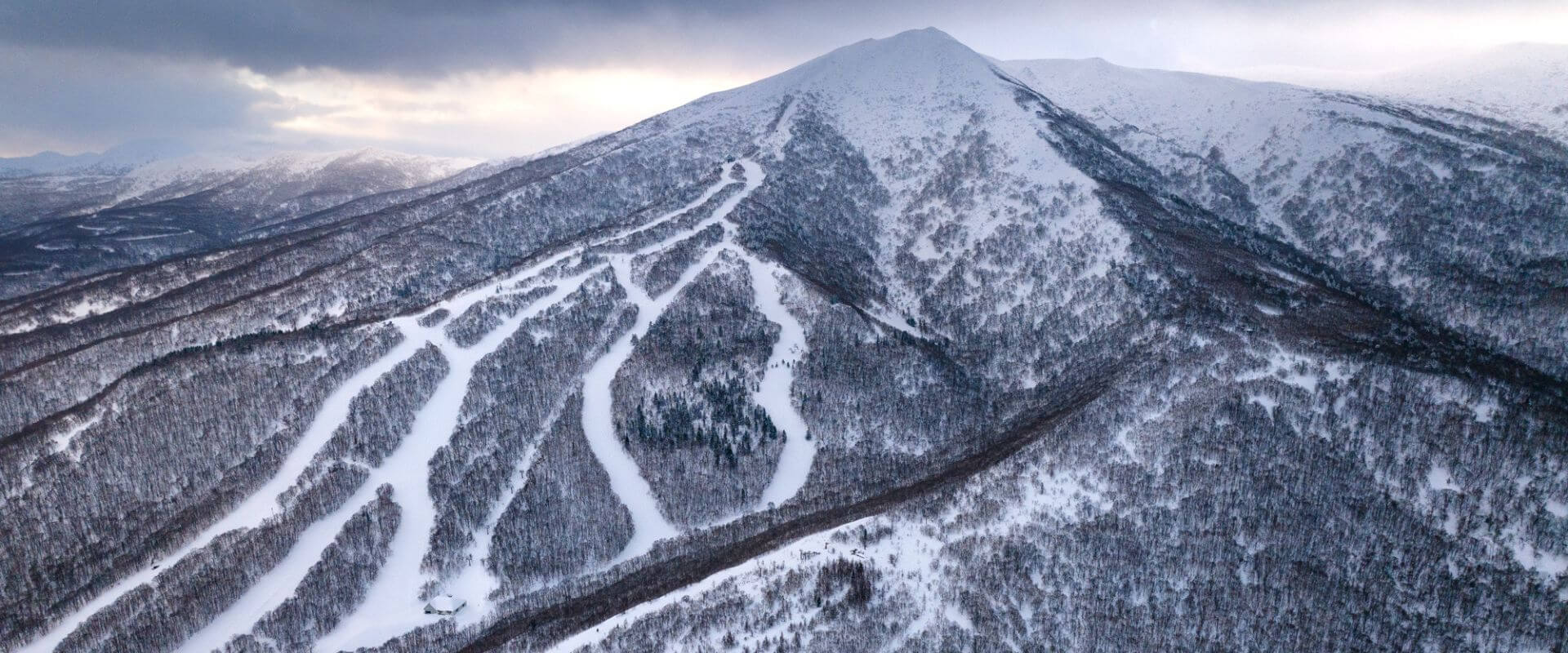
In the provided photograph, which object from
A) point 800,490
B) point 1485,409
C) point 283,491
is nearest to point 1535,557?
point 1485,409

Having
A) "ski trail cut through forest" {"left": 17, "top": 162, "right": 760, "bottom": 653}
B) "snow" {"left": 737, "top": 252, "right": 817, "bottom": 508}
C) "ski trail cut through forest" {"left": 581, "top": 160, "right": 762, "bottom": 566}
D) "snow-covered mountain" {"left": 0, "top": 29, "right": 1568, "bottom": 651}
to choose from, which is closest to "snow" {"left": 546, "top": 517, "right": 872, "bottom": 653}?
"snow-covered mountain" {"left": 0, "top": 29, "right": 1568, "bottom": 651}

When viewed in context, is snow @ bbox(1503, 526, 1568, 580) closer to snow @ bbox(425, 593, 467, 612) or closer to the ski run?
the ski run

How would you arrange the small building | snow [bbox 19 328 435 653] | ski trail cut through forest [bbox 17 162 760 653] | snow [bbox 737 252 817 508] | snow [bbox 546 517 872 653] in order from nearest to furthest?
snow [bbox 546 517 872 653]
snow [bbox 19 328 435 653]
ski trail cut through forest [bbox 17 162 760 653]
the small building
snow [bbox 737 252 817 508]

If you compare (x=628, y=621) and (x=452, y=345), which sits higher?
(x=452, y=345)

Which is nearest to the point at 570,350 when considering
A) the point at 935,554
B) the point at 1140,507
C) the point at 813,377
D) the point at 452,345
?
the point at 452,345

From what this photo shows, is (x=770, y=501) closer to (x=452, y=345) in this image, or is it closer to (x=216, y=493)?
(x=452, y=345)

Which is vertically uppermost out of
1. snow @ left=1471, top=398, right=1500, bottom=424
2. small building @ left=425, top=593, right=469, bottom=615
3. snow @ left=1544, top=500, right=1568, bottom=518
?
snow @ left=1471, top=398, right=1500, bottom=424

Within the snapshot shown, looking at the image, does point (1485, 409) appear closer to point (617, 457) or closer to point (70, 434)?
point (617, 457)

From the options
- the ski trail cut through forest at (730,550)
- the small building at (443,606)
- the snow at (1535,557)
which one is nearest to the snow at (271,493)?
the small building at (443,606)
